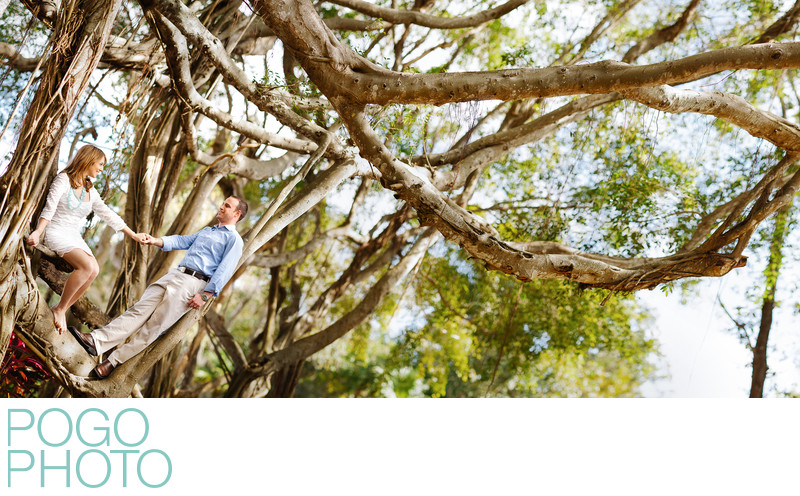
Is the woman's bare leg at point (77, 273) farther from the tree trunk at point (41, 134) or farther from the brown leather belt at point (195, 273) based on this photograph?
the brown leather belt at point (195, 273)

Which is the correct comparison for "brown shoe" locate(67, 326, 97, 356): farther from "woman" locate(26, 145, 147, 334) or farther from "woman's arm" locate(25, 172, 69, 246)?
"woman's arm" locate(25, 172, 69, 246)

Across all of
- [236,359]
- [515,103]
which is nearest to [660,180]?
[515,103]

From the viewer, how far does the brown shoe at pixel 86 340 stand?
2.60 meters

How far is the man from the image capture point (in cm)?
268

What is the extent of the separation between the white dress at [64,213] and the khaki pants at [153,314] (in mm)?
357

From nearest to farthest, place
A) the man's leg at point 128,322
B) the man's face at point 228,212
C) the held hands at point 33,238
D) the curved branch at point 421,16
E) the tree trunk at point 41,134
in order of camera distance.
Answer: the tree trunk at point 41,134, the held hands at point 33,238, the man's leg at point 128,322, the man's face at point 228,212, the curved branch at point 421,16

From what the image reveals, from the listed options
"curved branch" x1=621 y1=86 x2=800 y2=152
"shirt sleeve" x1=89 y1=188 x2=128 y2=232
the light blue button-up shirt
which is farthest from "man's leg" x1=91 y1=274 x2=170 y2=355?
"curved branch" x1=621 y1=86 x2=800 y2=152

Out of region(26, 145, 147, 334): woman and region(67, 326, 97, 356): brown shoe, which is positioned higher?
region(26, 145, 147, 334): woman

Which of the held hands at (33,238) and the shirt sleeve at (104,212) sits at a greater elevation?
the shirt sleeve at (104,212)

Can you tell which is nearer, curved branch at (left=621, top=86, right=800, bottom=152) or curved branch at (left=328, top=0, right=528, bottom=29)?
curved branch at (left=621, top=86, right=800, bottom=152)

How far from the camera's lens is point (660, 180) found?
484 centimetres

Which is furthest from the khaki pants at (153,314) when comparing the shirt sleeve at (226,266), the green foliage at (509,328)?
the green foliage at (509,328)

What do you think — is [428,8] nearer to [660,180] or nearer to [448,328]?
[660,180]

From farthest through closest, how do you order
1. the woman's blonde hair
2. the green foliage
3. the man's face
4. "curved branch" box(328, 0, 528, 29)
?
the green foliage
"curved branch" box(328, 0, 528, 29)
the man's face
the woman's blonde hair
